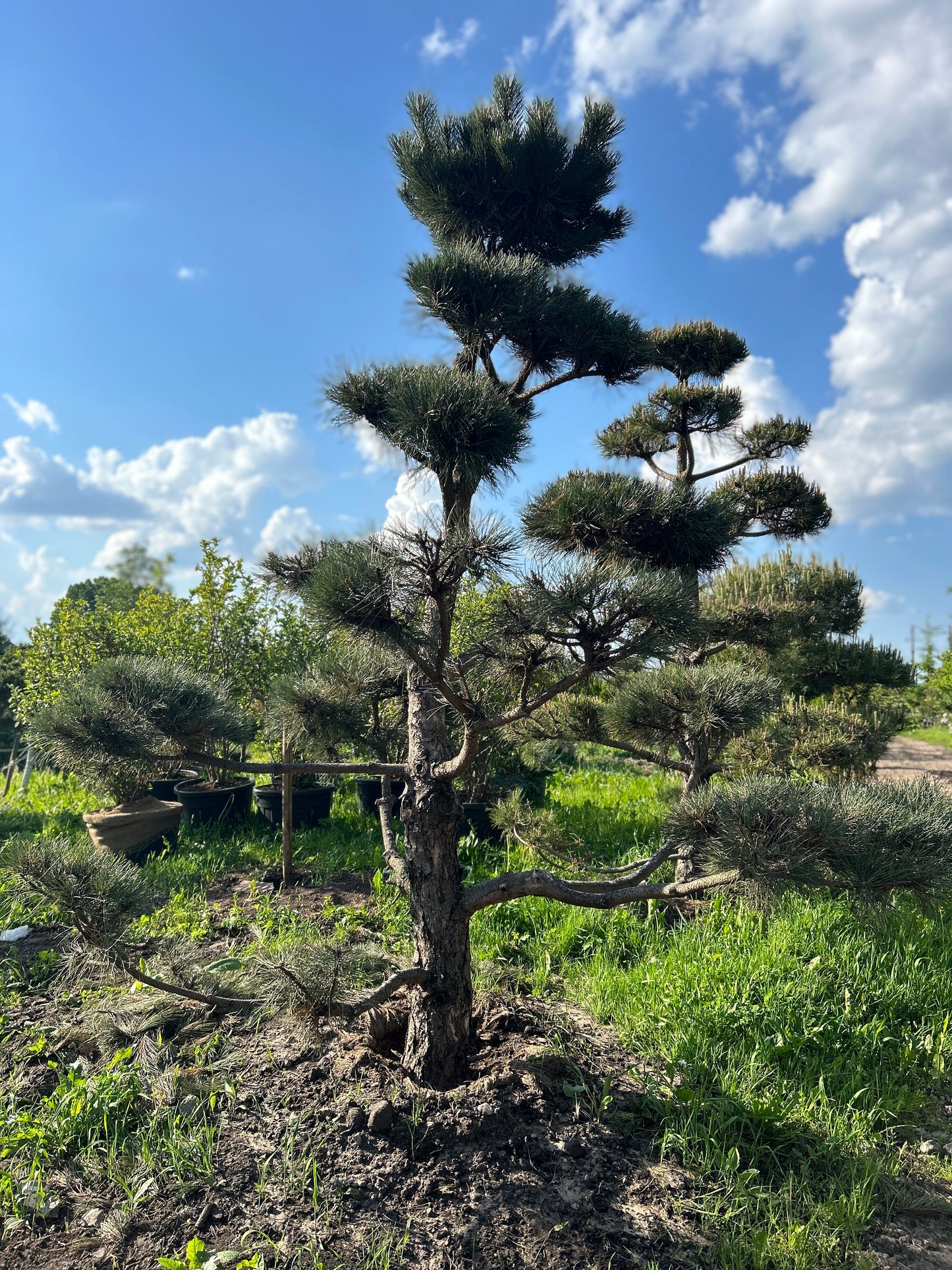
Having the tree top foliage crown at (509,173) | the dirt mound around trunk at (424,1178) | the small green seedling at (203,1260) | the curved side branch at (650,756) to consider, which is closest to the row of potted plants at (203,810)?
the curved side branch at (650,756)

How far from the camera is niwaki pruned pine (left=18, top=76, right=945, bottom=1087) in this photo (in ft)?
7.02

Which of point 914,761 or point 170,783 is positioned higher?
point 914,761

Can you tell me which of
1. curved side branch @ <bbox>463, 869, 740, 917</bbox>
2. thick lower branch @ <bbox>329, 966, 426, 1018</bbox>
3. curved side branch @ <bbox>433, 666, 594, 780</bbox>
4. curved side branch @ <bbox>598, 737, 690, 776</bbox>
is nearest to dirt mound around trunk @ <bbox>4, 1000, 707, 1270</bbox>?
thick lower branch @ <bbox>329, 966, 426, 1018</bbox>

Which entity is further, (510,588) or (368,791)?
(368,791)

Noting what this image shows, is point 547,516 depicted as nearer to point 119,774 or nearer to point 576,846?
point 576,846

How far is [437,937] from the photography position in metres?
2.46

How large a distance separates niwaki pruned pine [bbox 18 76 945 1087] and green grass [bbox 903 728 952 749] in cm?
1412

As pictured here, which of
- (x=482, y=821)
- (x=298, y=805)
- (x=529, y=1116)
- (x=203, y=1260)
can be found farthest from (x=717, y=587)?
(x=203, y=1260)

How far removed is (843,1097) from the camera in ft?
8.34

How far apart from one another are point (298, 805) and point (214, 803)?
2.05ft

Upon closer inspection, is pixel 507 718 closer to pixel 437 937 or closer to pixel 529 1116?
pixel 437 937

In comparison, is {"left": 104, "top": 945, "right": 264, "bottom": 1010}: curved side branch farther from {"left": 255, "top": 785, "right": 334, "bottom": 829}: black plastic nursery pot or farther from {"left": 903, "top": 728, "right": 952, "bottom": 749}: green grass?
{"left": 903, "top": 728, "right": 952, "bottom": 749}: green grass

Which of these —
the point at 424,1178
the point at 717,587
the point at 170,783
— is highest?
the point at 717,587

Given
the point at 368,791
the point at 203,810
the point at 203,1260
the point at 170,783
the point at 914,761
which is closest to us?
the point at 203,1260
